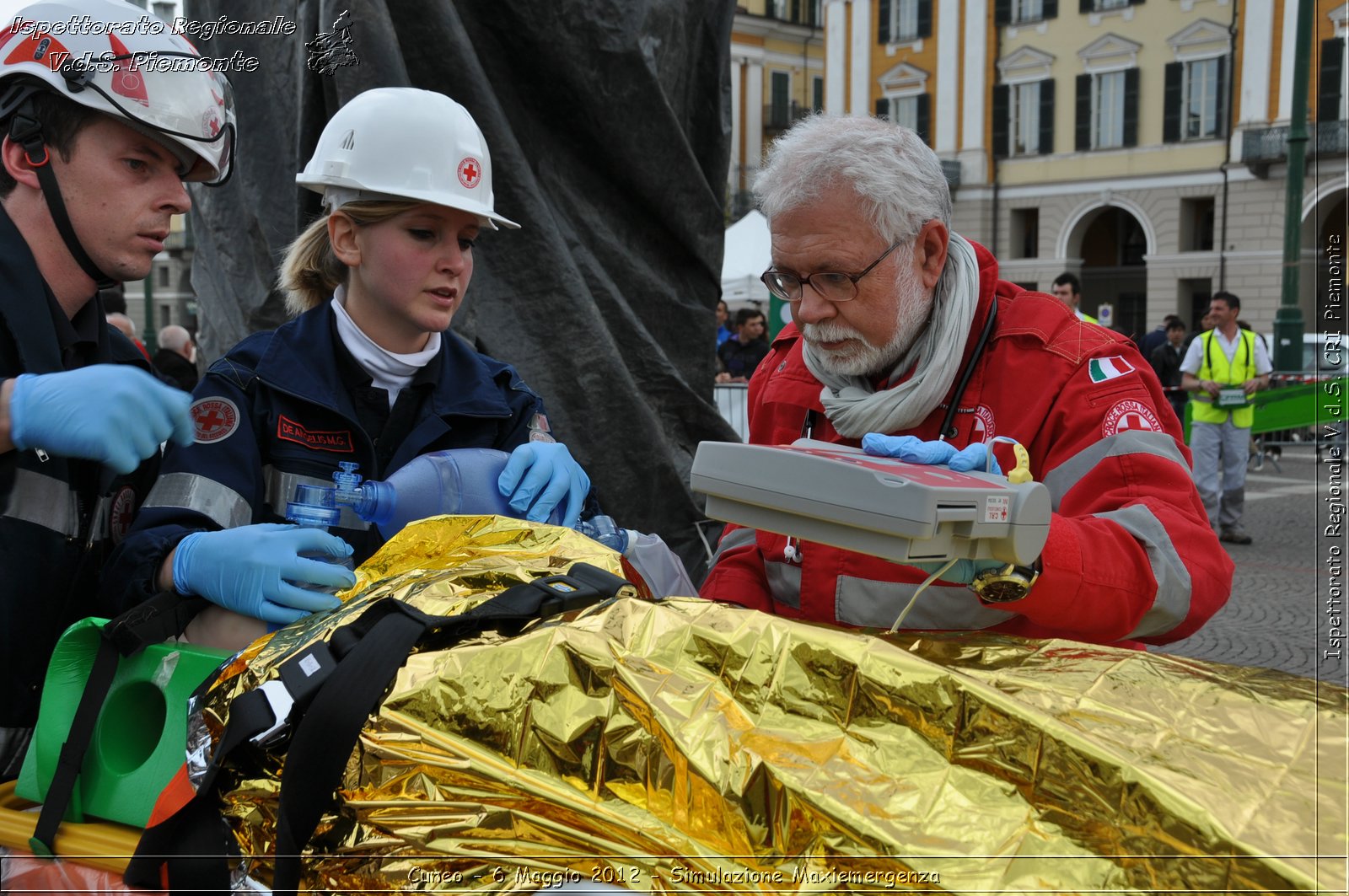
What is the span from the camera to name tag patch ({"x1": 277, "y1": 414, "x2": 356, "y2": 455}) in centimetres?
230

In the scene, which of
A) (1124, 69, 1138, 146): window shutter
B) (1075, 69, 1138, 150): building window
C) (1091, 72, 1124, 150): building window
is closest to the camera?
(1124, 69, 1138, 146): window shutter

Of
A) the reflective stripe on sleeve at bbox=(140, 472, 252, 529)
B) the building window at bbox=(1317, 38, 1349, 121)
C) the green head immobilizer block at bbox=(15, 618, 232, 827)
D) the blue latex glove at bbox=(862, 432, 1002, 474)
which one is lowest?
the green head immobilizer block at bbox=(15, 618, 232, 827)

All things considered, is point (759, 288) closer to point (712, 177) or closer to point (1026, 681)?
point (712, 177)

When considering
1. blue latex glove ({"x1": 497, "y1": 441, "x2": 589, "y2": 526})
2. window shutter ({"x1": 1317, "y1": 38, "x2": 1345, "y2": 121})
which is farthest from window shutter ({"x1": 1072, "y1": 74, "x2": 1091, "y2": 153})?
blue latex glove ({"x1": 497, "y1": 441, "x2": 589, "y2": 526})

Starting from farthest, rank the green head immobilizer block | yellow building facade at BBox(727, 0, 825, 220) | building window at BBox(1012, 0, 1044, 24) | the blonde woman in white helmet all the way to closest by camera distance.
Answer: yellow building facade at BBox(727, 0, 825, 220), building window at BBox(1012, 0, 1044, 24), the blonde woman in white helmet, the green head immobilizer block

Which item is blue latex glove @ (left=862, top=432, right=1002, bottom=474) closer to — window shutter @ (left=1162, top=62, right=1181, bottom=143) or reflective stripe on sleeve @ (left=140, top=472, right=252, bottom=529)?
reflective stripe on sleeve @ (left=140, top=472, right=252, bottom=529)

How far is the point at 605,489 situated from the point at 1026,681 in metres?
2.87

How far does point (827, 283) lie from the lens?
214 cm

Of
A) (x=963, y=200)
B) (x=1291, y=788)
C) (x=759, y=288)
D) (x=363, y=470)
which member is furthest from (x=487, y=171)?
(x=963, y=200)

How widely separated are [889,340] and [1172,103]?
35556 millimetres

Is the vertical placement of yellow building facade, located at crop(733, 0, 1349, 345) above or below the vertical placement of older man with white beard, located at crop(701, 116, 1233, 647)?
above

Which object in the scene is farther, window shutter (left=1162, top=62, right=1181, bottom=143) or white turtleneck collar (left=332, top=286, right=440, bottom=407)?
window shutter (left=1162, top=62, right=1181, bottom=143)

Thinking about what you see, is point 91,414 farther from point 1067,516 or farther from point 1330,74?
point 1330,74

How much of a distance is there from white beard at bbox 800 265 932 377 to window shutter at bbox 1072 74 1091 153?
36.4 meters
